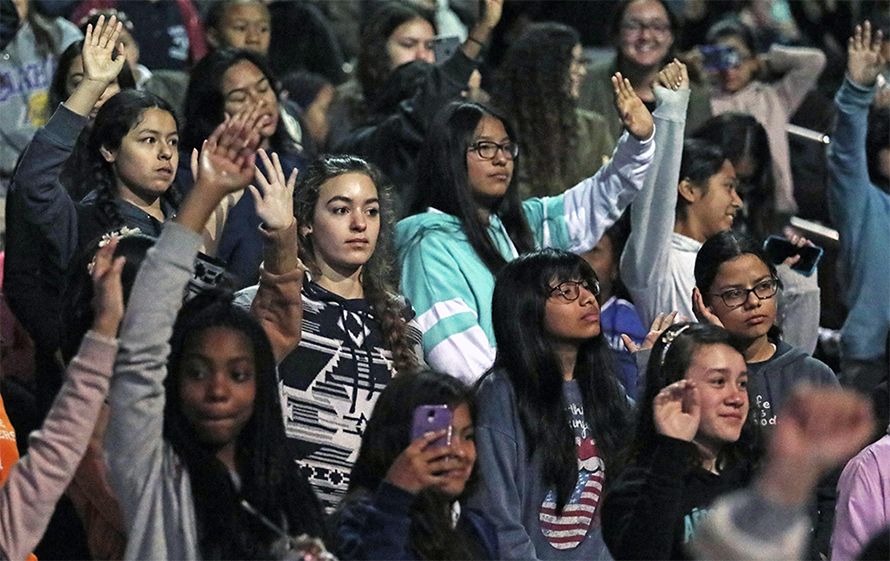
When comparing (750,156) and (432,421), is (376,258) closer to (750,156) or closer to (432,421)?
(432,421)

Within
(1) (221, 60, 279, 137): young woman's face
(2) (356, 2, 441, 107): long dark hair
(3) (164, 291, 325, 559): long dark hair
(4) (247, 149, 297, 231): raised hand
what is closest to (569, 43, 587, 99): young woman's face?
(2) (356, 2, 441, 107): long dark hair

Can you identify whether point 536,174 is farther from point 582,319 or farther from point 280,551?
point 280,551

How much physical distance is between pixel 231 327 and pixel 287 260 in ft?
1.95

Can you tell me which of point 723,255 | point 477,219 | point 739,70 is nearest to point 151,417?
point 477,219

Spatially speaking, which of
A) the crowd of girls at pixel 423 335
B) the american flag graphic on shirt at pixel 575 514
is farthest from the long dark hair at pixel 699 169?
the american flag graphic on shirt at pixel 575 514

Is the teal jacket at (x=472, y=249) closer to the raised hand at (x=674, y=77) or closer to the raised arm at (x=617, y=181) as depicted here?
the raised arm at (x=617, y=181)

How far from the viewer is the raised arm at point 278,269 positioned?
411cm

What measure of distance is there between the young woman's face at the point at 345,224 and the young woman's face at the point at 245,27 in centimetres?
269

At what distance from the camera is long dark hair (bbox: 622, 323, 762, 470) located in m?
4.01

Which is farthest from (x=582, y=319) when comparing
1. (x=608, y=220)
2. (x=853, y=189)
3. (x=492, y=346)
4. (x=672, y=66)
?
(x=853, y=189)

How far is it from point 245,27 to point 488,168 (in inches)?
93.3

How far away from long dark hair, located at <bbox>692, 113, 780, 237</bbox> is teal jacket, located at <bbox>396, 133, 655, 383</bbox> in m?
0.95

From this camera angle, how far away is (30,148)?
4770 millimetres

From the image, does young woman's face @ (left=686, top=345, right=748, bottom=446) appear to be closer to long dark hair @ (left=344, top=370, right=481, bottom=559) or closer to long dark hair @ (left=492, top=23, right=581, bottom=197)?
long dark hair @ (left=344, top=370, right=481, bottom=559)
